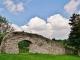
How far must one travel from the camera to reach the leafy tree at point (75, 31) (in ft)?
90.8

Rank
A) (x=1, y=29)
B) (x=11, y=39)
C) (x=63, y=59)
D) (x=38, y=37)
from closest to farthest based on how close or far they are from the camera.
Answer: (x=63, y=59) → (x=11, y=39) → (x=38, y=37) → (x=1, y=29)

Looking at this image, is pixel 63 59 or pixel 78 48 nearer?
pixel 63 59

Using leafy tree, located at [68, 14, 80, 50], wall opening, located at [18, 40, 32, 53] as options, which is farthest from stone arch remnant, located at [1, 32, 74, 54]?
wall opening, located at [18, 40, 32, 53]

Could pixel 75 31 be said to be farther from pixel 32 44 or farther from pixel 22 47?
pixel 22 47

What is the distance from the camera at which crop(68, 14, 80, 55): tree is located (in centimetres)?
2767

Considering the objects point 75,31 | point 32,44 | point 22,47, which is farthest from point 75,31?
point 22,47

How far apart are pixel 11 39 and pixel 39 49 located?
4.19 metres

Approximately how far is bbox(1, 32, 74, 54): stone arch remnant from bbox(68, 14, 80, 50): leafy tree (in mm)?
1762

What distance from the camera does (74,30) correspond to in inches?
1111

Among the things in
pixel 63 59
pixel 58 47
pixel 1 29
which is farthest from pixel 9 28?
pixel 63 59

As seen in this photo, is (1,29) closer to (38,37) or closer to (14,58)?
(38,37)

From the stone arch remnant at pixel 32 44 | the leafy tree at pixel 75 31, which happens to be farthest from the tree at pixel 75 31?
the stone arch remnant at pixel 32 44

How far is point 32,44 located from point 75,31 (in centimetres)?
627

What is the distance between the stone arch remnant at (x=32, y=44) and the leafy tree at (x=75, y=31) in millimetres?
1762
